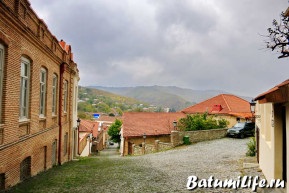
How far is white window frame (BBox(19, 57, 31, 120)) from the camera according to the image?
1138 cm

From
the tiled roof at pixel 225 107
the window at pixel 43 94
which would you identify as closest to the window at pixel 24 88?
the window at pixel 43 94

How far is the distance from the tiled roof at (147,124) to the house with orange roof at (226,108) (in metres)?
5.55

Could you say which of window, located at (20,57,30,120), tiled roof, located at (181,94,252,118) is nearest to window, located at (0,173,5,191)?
window, located at (20,57,30,120)

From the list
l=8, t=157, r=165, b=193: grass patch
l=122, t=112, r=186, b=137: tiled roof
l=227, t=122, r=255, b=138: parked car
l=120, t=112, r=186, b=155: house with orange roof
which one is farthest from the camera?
l=122, t=112, r=186, b=137: tiled roof

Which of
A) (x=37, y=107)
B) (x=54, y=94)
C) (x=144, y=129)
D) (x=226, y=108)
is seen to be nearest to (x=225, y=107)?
(x=226, y=108)

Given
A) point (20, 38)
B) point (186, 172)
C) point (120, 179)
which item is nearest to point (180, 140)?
point (186, 172)

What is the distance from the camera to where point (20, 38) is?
10422 millimetres

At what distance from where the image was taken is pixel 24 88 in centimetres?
1175

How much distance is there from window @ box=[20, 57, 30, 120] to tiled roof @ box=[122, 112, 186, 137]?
2244 centimetres

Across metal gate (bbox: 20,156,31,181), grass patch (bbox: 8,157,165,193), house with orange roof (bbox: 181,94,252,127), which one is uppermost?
house with orange roof (bbox: 181,94,252,127)

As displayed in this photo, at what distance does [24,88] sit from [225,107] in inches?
1478

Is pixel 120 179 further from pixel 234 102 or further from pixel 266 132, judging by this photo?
pixel 234 102

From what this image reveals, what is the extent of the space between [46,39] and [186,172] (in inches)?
360

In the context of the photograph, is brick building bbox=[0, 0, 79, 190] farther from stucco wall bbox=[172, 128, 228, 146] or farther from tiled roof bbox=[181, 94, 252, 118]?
tiled roof bbox=[181, 94, 252, 118]
